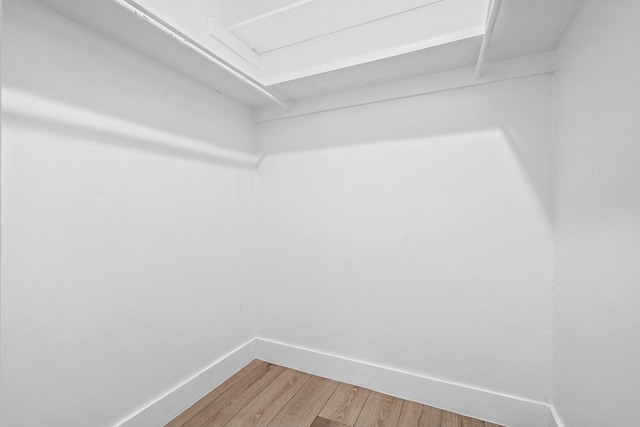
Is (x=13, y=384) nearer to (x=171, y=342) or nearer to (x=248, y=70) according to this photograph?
(x=171, y=342)

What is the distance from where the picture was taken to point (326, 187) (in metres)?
1.98

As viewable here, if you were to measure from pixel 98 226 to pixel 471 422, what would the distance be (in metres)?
2.13

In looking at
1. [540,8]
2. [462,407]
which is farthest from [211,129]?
[462,407]

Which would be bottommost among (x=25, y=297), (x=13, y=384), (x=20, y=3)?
(x=13, y=384)

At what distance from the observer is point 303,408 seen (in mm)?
1636

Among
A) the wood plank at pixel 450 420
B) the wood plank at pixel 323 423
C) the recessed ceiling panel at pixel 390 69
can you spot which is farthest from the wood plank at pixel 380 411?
the recessed ceiling panel at pixel 390 69

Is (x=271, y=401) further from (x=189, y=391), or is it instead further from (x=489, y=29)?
(x=489, y=29)

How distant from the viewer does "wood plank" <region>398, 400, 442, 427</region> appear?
151cm

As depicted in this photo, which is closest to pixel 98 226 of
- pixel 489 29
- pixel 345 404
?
pixel 345 404

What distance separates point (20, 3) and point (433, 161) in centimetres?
195

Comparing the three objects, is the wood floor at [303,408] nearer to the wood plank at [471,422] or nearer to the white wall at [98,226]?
the wood plank at [471,422]

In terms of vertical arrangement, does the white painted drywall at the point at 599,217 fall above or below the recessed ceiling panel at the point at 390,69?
below

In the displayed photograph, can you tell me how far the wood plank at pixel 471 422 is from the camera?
1.50 meters

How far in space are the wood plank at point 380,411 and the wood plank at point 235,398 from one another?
662 mm
